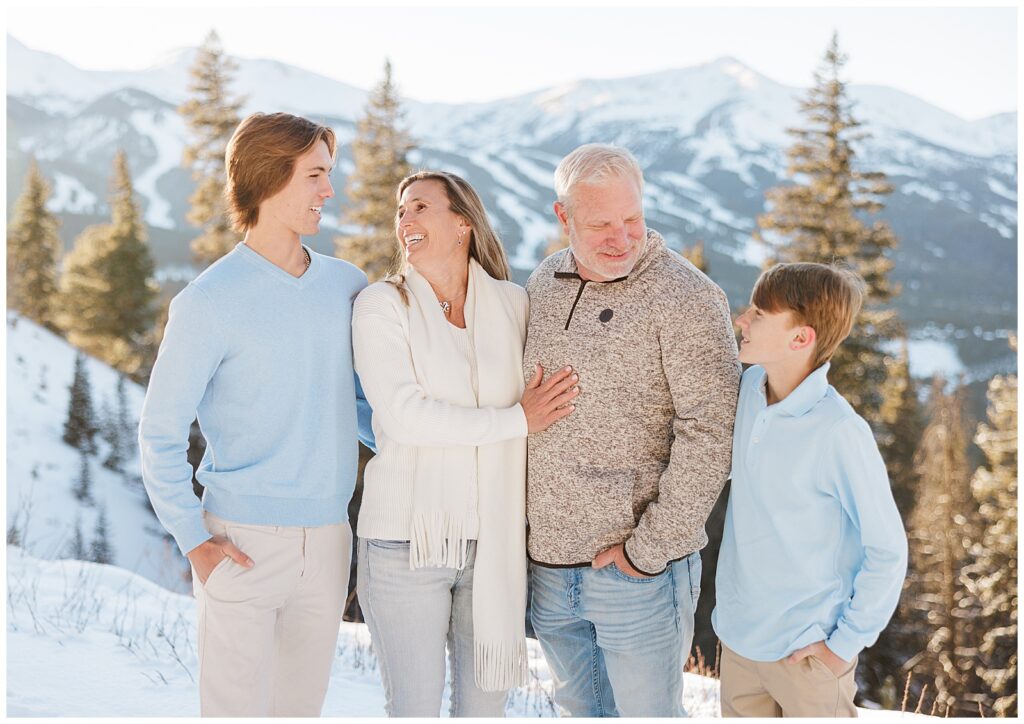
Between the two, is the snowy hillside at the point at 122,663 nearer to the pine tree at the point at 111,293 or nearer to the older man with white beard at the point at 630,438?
the older man with white beard at the point at 630,438

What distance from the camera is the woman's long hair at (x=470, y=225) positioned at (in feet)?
9.93

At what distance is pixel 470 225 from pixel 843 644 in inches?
70.0

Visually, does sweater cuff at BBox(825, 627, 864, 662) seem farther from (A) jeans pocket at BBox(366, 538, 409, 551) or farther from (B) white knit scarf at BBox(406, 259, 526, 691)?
(A) jeans pocket at BBox(366, 538, 409, 551)

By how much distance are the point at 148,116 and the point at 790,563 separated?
16529cm

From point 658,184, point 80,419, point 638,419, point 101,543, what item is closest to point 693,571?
point 638,419

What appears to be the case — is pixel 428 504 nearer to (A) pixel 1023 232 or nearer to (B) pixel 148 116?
(A) pixel 1023 232

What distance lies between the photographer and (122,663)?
5.23m

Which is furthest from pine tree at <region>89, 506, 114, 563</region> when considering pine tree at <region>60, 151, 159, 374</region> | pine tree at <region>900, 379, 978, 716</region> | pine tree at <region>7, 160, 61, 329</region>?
pine tree at <region>900, 379, 978, 716</region>

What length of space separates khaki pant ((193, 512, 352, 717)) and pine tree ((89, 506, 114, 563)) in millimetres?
15059

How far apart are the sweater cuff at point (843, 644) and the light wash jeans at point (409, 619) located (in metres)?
1.13

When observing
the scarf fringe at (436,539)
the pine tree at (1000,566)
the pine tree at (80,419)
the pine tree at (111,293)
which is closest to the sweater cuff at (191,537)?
the scarf fringe at (436,539)

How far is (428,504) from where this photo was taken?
2.86m

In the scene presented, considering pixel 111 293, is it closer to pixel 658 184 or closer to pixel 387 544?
pixel 387 544

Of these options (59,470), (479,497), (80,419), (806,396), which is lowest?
(59,470)
